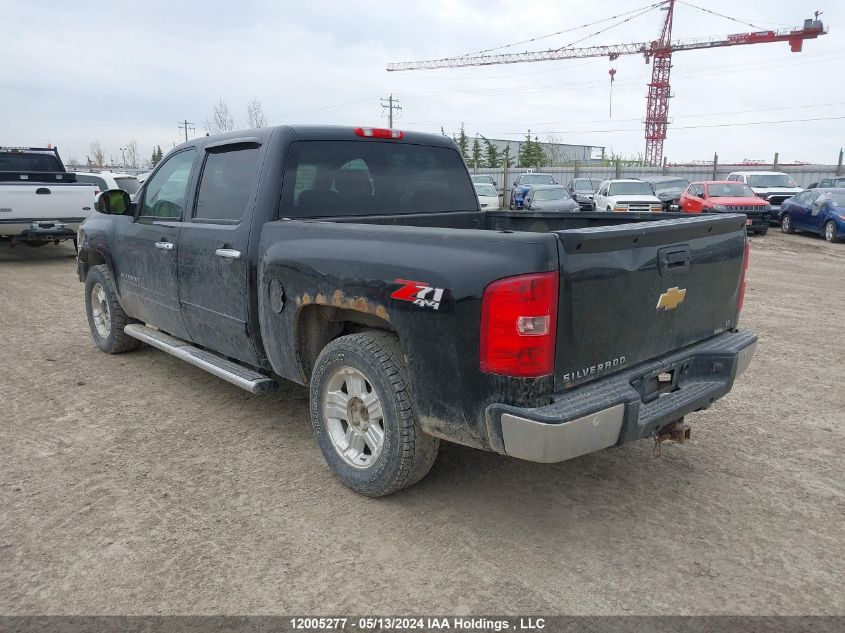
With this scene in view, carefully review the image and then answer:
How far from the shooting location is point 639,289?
3045mm

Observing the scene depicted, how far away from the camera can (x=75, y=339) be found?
7.04 meters

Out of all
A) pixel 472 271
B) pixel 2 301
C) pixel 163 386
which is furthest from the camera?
pixel 2 301

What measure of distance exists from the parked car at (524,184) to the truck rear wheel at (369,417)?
904 inches

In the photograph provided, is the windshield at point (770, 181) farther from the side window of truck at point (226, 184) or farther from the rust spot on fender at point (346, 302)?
the rust spot on fender at point (346, 302)

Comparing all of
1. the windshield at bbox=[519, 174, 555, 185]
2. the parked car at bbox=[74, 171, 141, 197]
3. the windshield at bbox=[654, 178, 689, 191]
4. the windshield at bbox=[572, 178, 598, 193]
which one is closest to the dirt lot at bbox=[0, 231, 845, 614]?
the parked car at bbox=[74, 171, 141, 197]

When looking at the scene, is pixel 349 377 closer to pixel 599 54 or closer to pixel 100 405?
pixel 100 405

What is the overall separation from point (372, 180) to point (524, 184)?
2506 centimetres

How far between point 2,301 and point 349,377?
26.0 feet

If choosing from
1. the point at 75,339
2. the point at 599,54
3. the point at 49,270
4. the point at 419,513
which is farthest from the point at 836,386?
the point at 599,54

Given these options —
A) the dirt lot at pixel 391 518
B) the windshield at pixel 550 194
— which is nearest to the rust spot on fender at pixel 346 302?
the dirt lot at pixel 391 518

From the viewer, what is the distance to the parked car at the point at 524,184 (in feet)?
86.9

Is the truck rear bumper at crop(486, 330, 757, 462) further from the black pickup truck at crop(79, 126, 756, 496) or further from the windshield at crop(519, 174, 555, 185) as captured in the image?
the windshield at crop(519, 174, 555, 185)

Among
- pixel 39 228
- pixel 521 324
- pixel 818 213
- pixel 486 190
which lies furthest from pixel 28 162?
pixel 818 213

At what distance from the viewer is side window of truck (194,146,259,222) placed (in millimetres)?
4184
